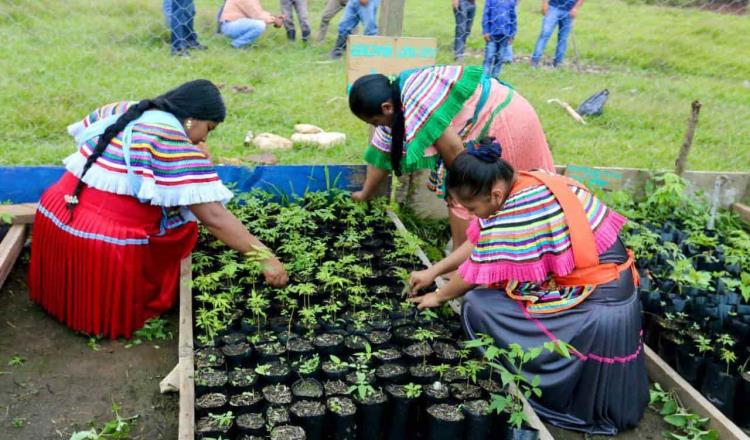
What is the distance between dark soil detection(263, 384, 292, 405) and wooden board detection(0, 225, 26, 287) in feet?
5.24

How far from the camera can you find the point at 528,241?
7.94ft

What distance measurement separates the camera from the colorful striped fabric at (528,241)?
2402mm

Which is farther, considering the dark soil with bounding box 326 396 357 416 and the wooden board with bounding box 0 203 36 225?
the wooden board with bounding box 0 203 36 225

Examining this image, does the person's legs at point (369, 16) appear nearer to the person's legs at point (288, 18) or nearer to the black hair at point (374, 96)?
the person's legs at point (288, 18)

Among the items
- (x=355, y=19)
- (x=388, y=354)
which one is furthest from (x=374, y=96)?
(x=355, y=19)

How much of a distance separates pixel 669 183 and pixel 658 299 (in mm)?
1315

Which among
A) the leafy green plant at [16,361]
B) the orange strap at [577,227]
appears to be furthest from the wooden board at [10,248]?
the orange strap at [577,227]

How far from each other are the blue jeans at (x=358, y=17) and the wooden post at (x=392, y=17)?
13.9ft

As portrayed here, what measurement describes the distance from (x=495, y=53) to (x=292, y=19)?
2.81m

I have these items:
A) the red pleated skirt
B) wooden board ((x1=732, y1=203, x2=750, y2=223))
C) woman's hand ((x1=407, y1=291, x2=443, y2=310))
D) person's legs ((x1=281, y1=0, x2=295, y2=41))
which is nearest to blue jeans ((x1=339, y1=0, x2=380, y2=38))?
person's legs ((x1=281, y1=0, x2=295, y2=41))

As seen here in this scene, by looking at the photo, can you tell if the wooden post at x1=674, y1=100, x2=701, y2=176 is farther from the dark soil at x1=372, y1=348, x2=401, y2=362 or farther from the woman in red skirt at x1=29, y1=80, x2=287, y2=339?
the woman in red skirt at x1=29, y1=80, x2=287, y2=339

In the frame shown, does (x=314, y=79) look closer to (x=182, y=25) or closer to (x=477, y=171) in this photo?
(x=182, y=25)

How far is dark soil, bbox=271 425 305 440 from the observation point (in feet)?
6.82

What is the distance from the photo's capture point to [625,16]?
995 cm
